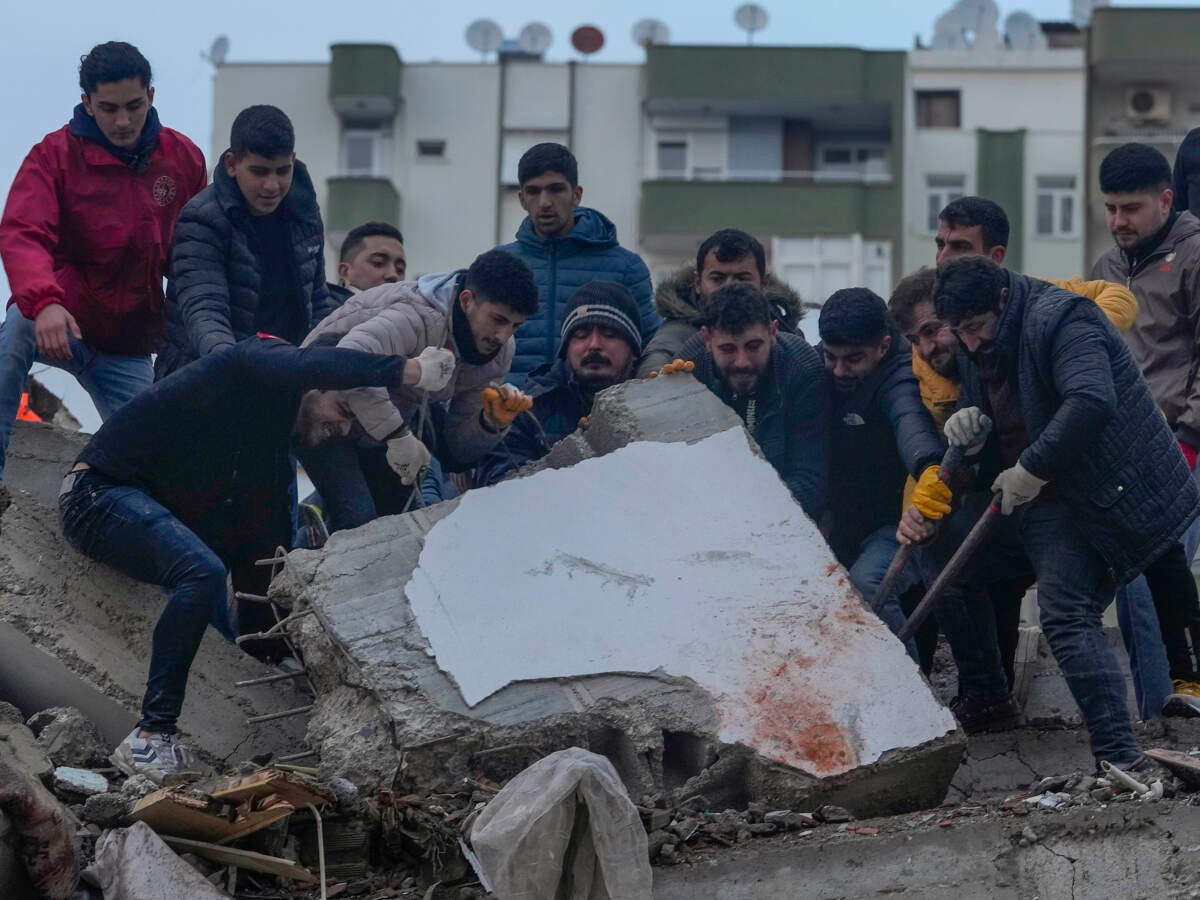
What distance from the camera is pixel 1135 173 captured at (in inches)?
281

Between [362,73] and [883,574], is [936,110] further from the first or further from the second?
[883,574]

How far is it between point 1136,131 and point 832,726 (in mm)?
22401

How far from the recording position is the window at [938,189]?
27666 mm

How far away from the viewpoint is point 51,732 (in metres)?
6.27

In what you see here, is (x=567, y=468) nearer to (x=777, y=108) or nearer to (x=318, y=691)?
(x=318, y=691)

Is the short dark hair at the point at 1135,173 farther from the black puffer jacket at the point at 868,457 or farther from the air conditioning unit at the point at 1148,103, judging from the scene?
the air conditioning unit at the point at 1148,103

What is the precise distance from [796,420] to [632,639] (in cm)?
133

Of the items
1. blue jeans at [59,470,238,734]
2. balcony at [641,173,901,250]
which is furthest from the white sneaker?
balcony at [641,173,901,250]

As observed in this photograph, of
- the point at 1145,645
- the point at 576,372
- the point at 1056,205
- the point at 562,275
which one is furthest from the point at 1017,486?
the point at 1056,205

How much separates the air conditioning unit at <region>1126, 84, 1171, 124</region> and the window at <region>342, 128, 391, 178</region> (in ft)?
33.7

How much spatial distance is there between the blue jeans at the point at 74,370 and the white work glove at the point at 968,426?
2.86 meters

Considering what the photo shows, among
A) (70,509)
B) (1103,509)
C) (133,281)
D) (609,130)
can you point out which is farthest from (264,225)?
(609,130)

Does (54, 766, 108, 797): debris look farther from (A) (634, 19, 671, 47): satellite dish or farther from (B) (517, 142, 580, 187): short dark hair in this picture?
(A) (634, 19, 671, 47): satellite dish

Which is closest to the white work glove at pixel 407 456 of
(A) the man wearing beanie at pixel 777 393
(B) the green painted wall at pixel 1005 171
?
(A) the man wearing beanie at pixel 777 393
